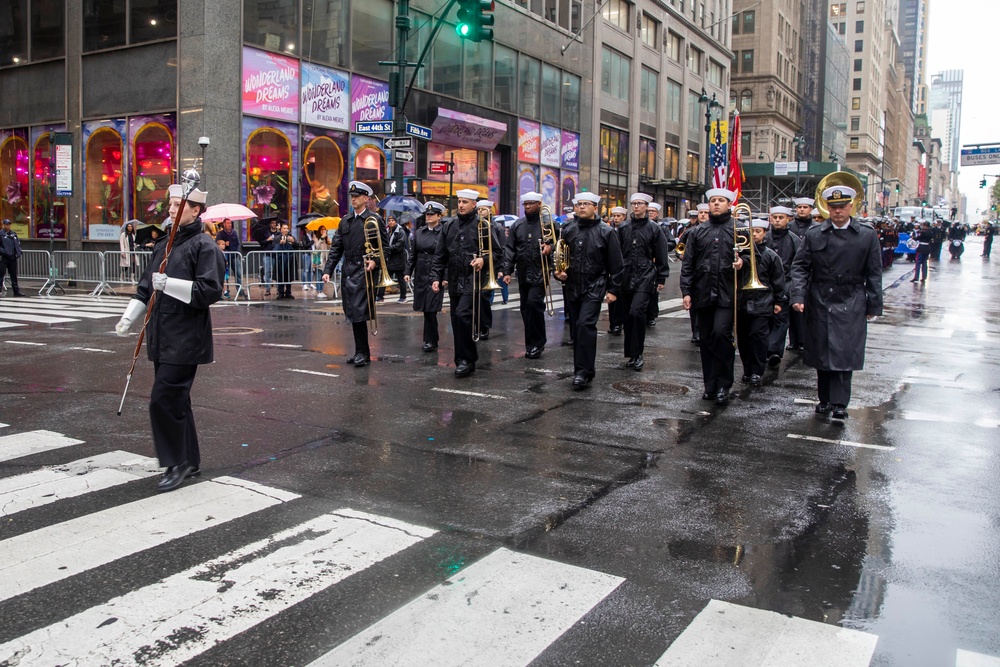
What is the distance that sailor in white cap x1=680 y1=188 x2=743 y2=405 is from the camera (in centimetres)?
864

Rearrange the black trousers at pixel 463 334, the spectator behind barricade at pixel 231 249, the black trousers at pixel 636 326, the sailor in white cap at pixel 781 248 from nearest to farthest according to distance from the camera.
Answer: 1. the black trousers at pixel 463 334
2. the black trousers at pixel 636 326
3. the sailor in white cap at pixel 781 248
4. the spectator behind barricade at pixel 231 249

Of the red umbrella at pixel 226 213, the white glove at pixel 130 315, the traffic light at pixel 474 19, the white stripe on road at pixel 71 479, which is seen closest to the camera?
the white stripe on road at pixel 71 479

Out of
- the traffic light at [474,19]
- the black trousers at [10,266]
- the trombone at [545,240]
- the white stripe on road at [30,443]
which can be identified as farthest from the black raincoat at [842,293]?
the black trousers at [10,266]

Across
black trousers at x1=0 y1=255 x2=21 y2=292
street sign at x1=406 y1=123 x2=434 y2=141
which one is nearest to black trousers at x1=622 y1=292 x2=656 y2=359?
street sign at x1=406 y1=123 x2=434 y2=141

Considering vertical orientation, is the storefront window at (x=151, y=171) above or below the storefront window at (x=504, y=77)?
below

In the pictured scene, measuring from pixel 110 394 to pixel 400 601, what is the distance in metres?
5.70

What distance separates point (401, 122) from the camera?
64.6 ft

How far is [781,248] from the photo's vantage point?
465 inches

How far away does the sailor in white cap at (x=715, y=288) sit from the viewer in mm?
8641

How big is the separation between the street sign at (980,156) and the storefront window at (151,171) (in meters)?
65.4

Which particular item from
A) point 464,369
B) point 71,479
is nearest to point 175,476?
point 71,479

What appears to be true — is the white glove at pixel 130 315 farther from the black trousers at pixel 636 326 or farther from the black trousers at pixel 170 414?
the black trousers at pixel 636 326

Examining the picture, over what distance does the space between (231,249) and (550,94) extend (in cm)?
2221

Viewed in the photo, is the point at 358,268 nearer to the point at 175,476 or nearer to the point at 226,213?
the point at 175,476
